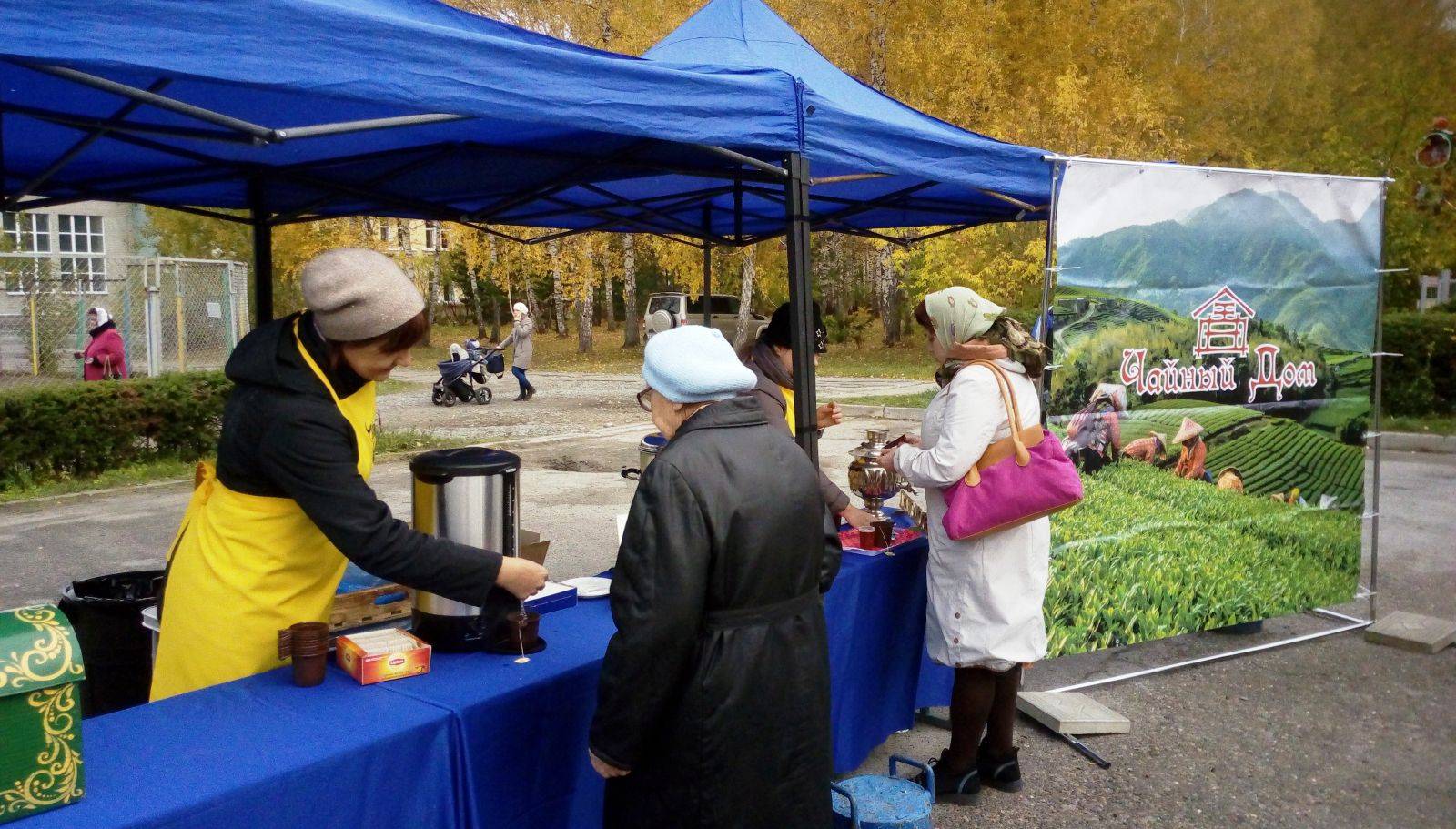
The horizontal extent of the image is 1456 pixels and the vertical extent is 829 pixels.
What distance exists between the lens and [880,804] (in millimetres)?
2727

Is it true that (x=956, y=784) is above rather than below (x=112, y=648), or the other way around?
below

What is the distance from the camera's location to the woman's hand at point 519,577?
7.45 feet

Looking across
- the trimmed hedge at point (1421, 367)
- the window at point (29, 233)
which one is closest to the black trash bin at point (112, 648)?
the trimmed hedge at point (1421, 367)

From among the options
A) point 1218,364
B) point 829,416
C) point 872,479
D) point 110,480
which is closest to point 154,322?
point 110,480

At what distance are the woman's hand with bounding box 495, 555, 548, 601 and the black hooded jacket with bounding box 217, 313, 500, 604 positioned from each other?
0.18 feet

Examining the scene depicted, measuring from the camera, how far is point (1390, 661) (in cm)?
528

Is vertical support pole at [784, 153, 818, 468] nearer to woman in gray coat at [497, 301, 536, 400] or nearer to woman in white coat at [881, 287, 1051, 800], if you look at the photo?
woman in white coat at [881, 287, 1051, 800]

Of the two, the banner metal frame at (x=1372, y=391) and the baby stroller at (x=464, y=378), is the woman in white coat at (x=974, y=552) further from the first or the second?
the baby stroller at (x=464, y=378)

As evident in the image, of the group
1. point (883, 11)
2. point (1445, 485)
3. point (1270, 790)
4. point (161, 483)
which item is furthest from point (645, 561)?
point (883, 11)

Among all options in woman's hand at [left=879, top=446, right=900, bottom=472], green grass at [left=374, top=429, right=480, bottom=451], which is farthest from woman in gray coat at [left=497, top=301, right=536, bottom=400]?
woman's hand at [left=879, top=446, right=900, bottom=472]

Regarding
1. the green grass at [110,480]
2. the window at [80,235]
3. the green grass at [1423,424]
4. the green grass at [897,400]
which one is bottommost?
the green grass at [110,480]

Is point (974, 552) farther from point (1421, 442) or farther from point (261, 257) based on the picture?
point (1421, 442)

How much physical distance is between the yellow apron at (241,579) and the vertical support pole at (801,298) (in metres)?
1.46

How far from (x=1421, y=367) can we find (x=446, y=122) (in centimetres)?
1593
